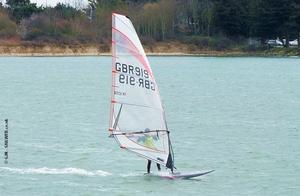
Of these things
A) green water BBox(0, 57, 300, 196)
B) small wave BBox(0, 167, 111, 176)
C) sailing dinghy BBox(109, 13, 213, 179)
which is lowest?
green water BBox(0, 57, 300, 196)

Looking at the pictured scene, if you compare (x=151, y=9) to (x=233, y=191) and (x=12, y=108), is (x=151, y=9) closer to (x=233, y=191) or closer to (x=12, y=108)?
(x=12, y=108)

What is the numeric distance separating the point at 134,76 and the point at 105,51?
117 metres

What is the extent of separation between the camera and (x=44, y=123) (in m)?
50.9

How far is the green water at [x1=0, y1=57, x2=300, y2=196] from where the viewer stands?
31.2 meters

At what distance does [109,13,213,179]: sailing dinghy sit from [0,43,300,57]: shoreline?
11191cm

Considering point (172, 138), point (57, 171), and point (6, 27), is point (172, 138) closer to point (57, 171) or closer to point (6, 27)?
point (57, 171)

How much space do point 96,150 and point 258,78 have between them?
64388 millimetres

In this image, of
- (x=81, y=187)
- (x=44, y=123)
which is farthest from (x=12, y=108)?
(x=81, y=187)

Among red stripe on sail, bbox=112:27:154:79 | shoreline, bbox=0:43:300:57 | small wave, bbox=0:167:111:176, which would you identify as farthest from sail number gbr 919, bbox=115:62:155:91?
shoreline, bbox=0:43:300:57

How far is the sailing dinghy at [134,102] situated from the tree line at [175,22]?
109727 millimetres

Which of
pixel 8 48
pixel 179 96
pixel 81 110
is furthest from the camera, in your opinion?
pixel 8 48

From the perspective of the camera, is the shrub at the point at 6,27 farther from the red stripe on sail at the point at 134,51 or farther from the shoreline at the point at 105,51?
the red stripe on sail at the point at 134,51

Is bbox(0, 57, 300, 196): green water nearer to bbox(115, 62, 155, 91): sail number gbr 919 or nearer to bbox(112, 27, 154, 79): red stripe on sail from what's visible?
bbox(115, 62, 155, 91): sail number gbr 919

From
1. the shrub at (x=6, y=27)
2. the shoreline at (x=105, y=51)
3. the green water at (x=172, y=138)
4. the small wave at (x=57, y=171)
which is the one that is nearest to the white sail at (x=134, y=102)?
the green water at (x=172, y=138)
